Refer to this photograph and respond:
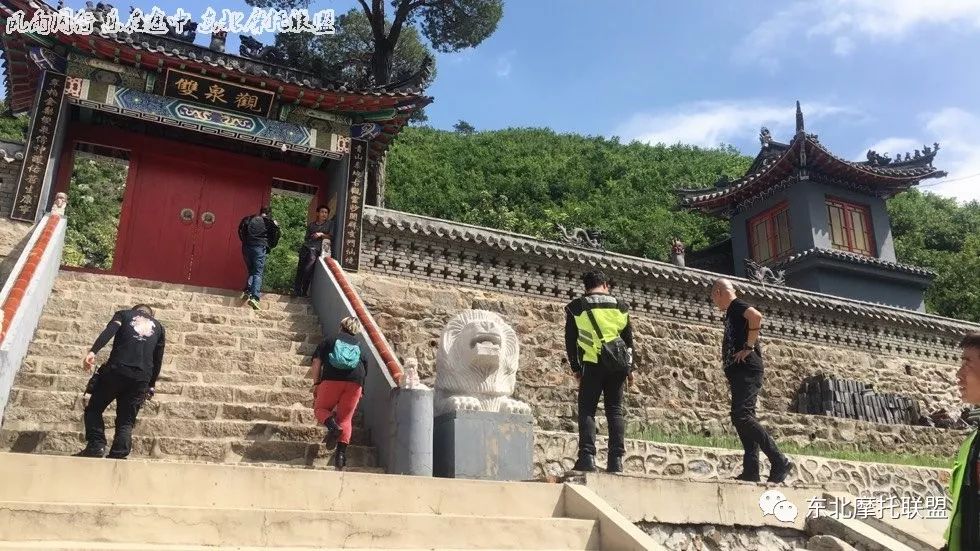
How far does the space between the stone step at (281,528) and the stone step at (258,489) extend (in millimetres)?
337

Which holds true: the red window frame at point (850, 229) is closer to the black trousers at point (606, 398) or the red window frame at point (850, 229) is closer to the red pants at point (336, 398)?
the black trousers at point (606, 398)

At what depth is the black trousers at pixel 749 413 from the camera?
586 centimetres

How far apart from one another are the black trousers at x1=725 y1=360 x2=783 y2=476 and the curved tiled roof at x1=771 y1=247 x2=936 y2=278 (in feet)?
50.8

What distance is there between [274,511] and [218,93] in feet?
30.9

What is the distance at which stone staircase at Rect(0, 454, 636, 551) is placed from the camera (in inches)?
151

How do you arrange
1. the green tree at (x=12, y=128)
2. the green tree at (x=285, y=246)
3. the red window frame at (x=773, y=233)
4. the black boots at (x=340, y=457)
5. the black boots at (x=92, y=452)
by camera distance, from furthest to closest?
the green tree at (x=12, y=128) < the red window frame at (x=773, y=233) < the green tree at (x=285, y=246) < the black boots at (x=340, y=457) < the black boots at (x=92, y=452)

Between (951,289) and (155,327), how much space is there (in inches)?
1044

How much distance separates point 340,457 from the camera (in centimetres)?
609

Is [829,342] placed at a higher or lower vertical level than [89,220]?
lower

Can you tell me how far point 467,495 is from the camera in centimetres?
498

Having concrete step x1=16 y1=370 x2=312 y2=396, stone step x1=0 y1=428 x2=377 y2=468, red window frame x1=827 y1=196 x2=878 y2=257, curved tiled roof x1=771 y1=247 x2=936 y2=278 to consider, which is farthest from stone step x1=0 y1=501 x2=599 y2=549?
red window frame x1=827 y1=196 x2=878 y2=257

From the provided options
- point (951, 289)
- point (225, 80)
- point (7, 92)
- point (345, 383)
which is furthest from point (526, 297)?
point (951, 289)

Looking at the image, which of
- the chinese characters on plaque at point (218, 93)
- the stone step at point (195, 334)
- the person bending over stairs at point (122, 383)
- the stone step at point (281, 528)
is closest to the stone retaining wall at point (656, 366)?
the stone step at point (195, 334)

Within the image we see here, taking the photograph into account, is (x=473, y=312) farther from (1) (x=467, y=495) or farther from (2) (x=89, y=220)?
(2) (x=89, y=220)
